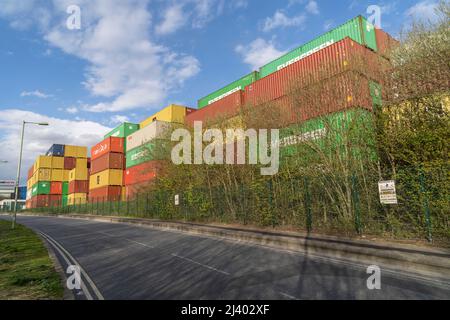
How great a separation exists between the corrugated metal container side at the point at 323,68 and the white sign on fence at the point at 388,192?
450 cm

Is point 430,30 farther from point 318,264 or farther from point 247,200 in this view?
point 247,200

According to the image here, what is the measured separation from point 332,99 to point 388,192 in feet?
15.0

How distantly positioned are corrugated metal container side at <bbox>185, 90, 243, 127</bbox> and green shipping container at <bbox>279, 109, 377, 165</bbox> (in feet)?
18.0

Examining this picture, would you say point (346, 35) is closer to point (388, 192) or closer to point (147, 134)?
point (388, 192)

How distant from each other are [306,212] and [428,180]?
5.28m

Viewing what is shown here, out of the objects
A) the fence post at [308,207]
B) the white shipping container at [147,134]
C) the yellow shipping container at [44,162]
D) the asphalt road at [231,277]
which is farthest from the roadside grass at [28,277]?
the yellow shipping container at [44,162]

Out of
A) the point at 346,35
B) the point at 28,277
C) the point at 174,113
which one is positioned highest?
the point at 174,113

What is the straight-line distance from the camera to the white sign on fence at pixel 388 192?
30.1 feet

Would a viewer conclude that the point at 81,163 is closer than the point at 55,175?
Yes

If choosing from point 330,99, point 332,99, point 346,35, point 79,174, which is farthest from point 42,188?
point 332,99

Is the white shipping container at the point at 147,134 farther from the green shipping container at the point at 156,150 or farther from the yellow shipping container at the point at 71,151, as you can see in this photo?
the yellow shipping container at the point at 71,151

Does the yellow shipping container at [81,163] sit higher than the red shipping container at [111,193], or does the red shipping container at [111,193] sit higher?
the yellow shipping container at [81,163]

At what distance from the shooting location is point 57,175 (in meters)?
70.7

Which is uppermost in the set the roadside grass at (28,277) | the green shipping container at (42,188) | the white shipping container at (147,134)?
the white shipping container at (147,134)
